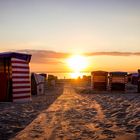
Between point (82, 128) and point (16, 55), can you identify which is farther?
point (16, 55)

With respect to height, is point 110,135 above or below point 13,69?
below

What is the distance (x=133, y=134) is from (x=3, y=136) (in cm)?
365

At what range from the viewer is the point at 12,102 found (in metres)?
19.6

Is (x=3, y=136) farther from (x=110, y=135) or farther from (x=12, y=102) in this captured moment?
(x=12, y=102)

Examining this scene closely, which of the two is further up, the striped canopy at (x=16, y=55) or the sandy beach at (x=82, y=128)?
the striped canopy at (x=16, y=55)

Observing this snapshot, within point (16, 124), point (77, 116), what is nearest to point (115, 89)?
point (77, 116)

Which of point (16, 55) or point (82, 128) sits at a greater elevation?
point (16, 55)

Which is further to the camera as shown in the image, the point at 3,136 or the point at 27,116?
the point at 27,116

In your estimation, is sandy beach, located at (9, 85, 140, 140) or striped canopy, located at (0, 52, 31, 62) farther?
striped canopy, located at (0, 52, 31, 62)

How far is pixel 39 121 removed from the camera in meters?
12.2

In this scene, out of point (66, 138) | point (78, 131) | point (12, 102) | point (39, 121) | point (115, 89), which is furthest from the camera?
point (115, 89)

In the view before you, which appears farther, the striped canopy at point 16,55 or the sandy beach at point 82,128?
the striped canopy at point 16,55

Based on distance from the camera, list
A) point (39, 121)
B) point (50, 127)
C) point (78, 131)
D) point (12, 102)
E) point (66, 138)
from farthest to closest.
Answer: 1. point (12, 102)
2. point (39, 121)
3. point (50, 127)
4. point (78, 131)
5. point (66, 138)

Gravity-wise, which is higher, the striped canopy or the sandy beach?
the striped canopy
